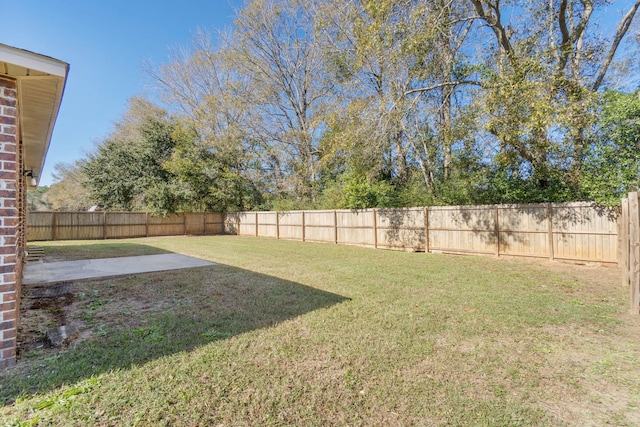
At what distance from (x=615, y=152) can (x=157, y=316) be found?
31.3 feet

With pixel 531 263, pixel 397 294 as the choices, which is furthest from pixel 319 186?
pixel 397 294

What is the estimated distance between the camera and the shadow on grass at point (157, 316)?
98.5 inches

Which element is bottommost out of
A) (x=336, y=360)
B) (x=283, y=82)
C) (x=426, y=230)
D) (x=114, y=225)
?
(x=336, y=360)

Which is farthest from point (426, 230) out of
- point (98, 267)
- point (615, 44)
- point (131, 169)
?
point (131, 169)

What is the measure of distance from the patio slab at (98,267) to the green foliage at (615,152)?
9.44m

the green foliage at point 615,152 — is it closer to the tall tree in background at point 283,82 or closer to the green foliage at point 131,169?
the tall tree in background at point 283,82

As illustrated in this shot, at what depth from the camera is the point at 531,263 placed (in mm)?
7707

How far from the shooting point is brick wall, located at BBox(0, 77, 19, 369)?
251 centimetres

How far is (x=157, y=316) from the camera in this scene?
3793mm

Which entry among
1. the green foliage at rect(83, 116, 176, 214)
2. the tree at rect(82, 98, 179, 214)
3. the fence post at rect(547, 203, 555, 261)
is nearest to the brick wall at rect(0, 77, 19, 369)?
the fence post at rect(547, 203, 555, 261)

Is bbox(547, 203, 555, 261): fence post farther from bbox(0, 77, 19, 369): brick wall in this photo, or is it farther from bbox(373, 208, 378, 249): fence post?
bbox(0, 77, 19, 369): brick wall

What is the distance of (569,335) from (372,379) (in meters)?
2.44

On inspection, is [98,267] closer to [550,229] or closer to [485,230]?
[485,230]

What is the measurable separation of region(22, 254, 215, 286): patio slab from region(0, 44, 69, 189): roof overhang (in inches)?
102
